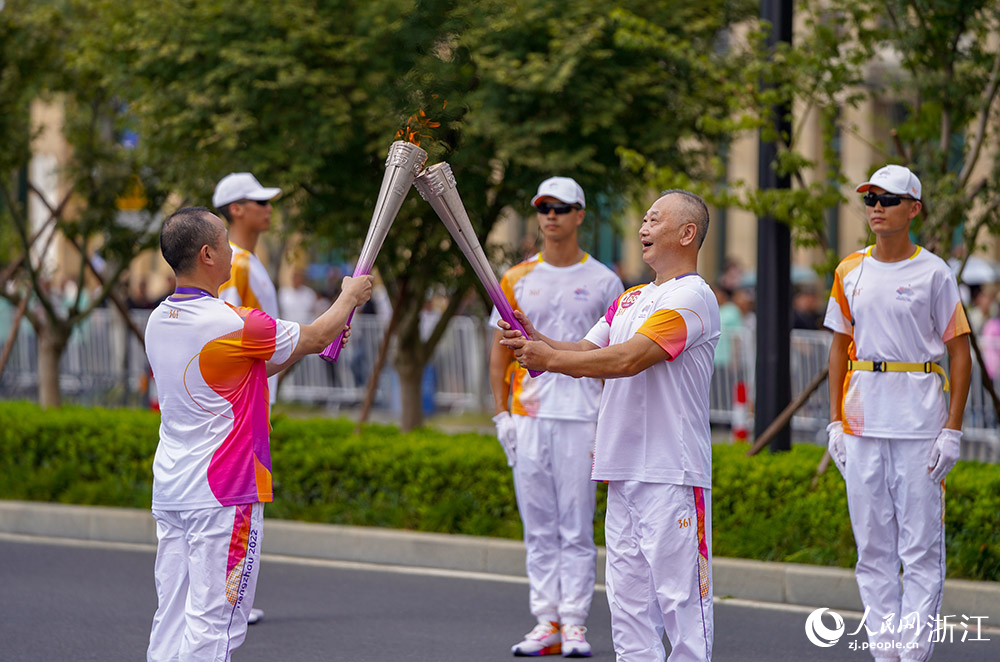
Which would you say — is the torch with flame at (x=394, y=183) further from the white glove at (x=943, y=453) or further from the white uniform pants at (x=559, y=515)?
the white glove at (x=943, y=453)

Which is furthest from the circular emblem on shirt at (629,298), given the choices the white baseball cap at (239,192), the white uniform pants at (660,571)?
the white baseball cap at (239,192)

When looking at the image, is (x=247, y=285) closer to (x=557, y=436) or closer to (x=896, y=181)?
(x=557, y=436)

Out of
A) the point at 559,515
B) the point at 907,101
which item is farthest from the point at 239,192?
the point at 907,101

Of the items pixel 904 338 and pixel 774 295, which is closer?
pixel 904 338

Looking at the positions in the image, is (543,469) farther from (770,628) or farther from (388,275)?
(388,275)

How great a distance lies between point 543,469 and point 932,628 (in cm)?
189

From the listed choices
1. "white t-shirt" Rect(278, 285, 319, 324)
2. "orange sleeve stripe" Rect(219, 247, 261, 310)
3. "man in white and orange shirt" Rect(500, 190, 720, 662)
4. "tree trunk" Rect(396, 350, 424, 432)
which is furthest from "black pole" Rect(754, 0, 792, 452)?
"white t-shirt" Rect(278, 285, 319, 324)

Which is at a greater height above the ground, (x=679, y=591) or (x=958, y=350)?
(x=958, y=350)

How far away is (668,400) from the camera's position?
4.81 meters

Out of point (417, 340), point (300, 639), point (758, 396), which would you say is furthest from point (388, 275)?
point (300, 639)

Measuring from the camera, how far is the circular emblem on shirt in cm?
497

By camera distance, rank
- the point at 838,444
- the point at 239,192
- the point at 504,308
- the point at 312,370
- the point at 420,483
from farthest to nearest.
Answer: the point at 312,370, the point at 420,483, the point at 239,192, the point at 838,444, the point at 504,308

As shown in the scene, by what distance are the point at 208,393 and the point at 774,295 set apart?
5049mm

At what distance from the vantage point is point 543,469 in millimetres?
6387
